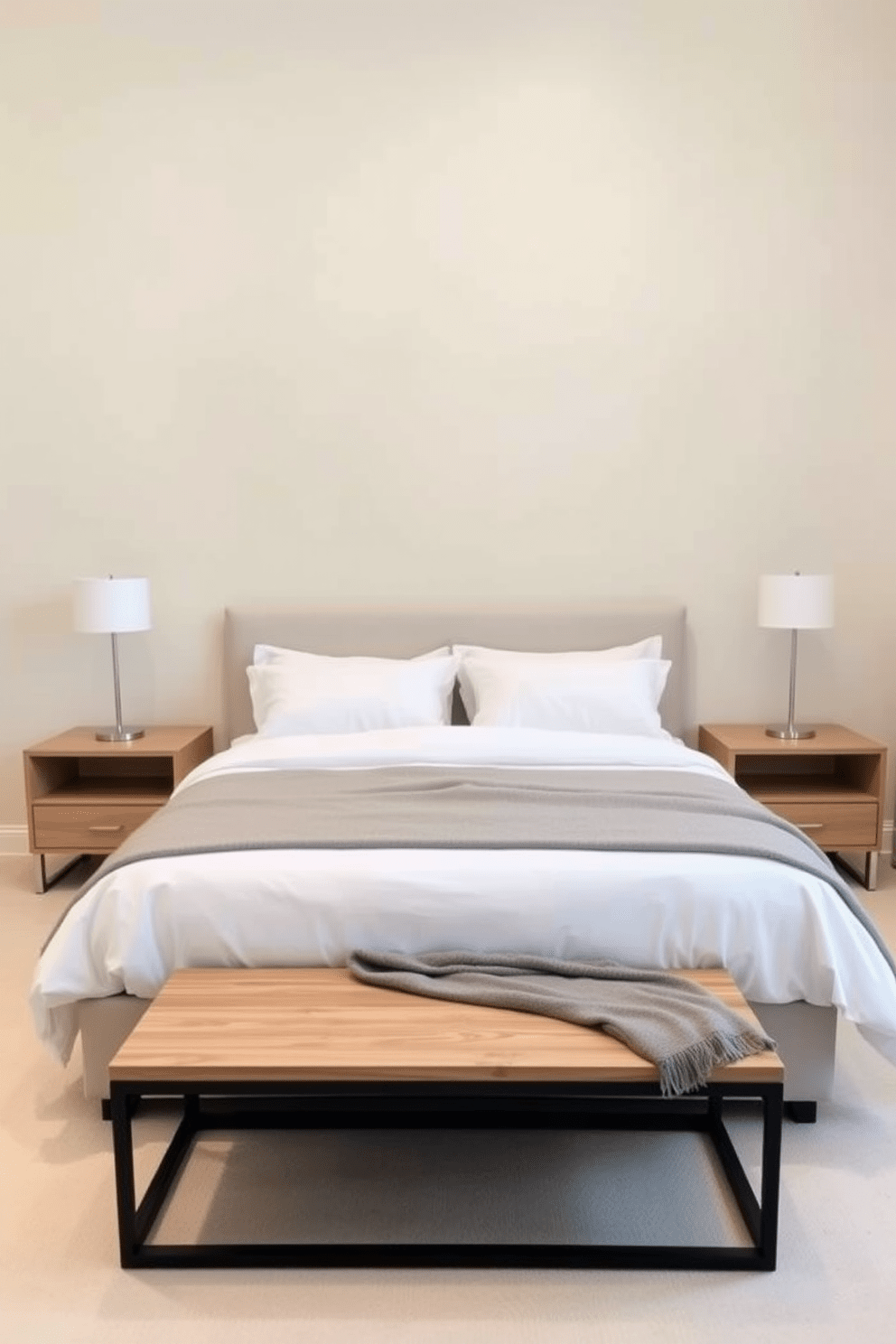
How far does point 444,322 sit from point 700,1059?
3.17 metres

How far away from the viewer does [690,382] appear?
14.6ft

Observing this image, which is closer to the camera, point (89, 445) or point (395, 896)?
point (395, 896)

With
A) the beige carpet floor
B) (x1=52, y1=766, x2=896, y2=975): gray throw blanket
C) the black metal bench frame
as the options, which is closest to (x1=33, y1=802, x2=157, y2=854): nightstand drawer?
(x1=52, y1=766, x2=896, y2=975): gray throw blanket

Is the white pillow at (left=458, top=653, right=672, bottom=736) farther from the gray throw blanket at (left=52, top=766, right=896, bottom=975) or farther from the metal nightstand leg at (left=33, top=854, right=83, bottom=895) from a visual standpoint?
the metal nightstand leg at (left=33, top=854, right=83, bottom=895)

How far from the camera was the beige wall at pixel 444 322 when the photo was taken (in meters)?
4.30

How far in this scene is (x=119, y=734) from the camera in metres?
4.27

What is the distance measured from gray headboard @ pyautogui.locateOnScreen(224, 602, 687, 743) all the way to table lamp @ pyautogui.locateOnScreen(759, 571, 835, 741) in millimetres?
352

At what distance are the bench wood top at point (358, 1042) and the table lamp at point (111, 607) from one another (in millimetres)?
2055

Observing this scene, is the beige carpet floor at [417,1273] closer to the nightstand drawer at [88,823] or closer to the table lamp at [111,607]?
the nightstand drawer at [88,823]

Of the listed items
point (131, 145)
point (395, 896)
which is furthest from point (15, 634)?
point (395, 896)

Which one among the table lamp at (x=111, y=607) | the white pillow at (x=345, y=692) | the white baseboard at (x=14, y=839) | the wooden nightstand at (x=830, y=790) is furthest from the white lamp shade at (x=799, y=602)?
the white baseboard at (x=14, y=839)

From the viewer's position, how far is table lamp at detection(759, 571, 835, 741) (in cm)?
419

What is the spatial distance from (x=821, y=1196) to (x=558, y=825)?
0.96m

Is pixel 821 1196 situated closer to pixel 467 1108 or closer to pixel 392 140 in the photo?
pixel 467 1108
